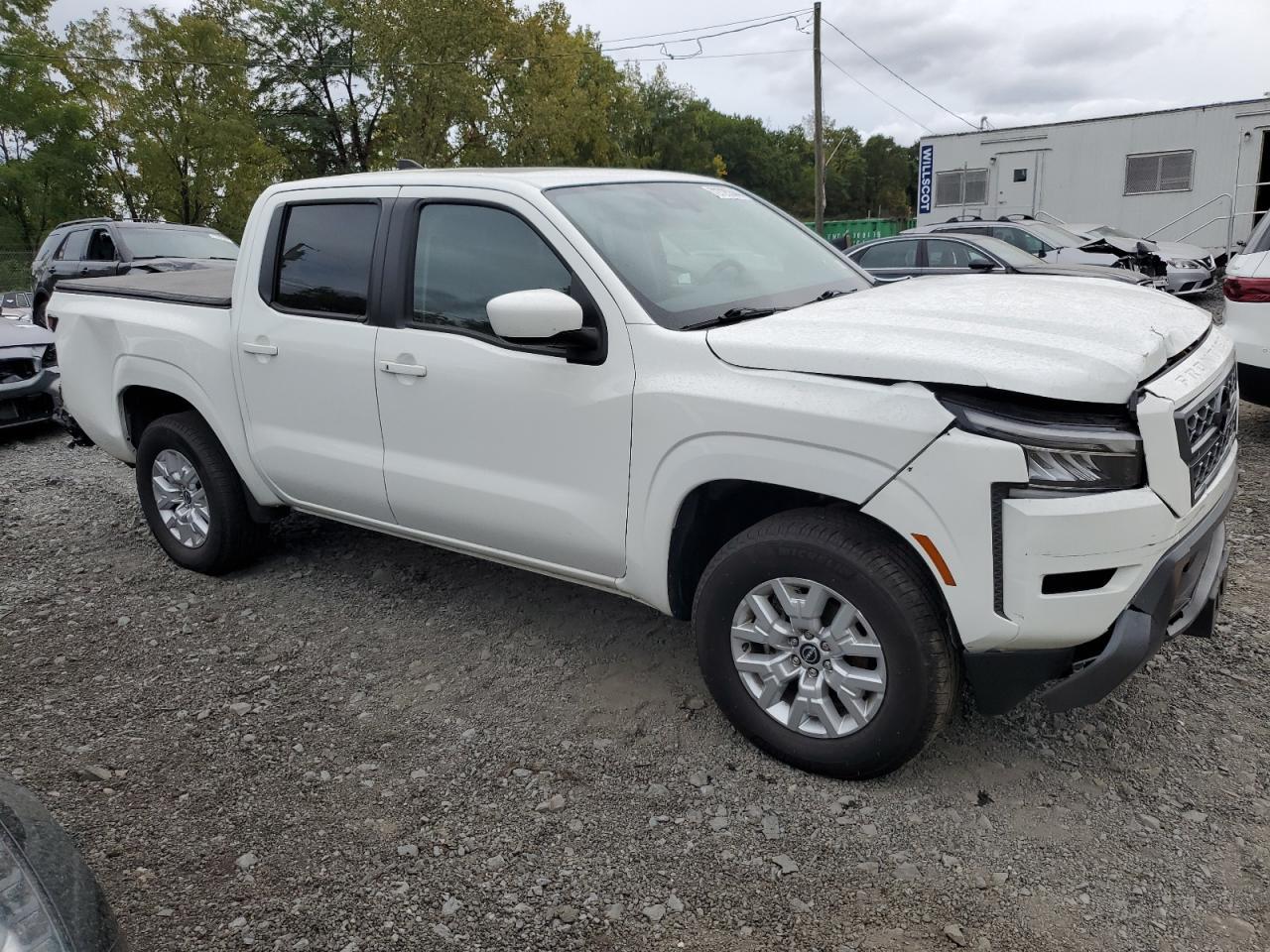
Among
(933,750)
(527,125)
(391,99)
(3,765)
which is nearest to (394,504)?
(3,765)

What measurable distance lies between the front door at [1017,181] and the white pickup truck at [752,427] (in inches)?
751

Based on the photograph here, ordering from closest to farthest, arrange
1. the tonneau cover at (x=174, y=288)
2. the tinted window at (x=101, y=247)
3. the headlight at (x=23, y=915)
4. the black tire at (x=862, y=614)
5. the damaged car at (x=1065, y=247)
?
the headlight at (x=23, y=915)
the black tire at (x=862, y=614)
the tonneau cover at (x=174, y=288)
the tinted window at (x=101, y=247)
the damaged car at (x=1065, y=247)

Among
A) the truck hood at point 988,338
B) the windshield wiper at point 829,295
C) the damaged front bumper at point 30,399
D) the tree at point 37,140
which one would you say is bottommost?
the damaged front bumper at point 30,399

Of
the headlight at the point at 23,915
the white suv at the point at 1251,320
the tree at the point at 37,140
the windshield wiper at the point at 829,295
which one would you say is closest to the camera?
the headlight at the point at 23,915

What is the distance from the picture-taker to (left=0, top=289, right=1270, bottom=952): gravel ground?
2.57m

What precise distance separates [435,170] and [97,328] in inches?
86.0

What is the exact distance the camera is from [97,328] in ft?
16.6

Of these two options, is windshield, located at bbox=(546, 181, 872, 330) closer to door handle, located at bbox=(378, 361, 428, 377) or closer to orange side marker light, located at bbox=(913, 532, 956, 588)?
door handle, located at bbox=(378, 361, 428, 377)

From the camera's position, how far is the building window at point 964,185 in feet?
71.8

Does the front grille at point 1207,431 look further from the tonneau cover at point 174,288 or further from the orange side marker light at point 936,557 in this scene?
the tonneau cover at point 174,288

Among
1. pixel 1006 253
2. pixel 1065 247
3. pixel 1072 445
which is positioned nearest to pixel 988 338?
pixel 1072 445

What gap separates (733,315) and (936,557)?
1068 mm

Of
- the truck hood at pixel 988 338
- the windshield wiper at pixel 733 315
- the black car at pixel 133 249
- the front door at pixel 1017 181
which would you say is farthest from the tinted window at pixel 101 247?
the front door at pixel 1017 181

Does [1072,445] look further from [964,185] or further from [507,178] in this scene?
[964,185]
